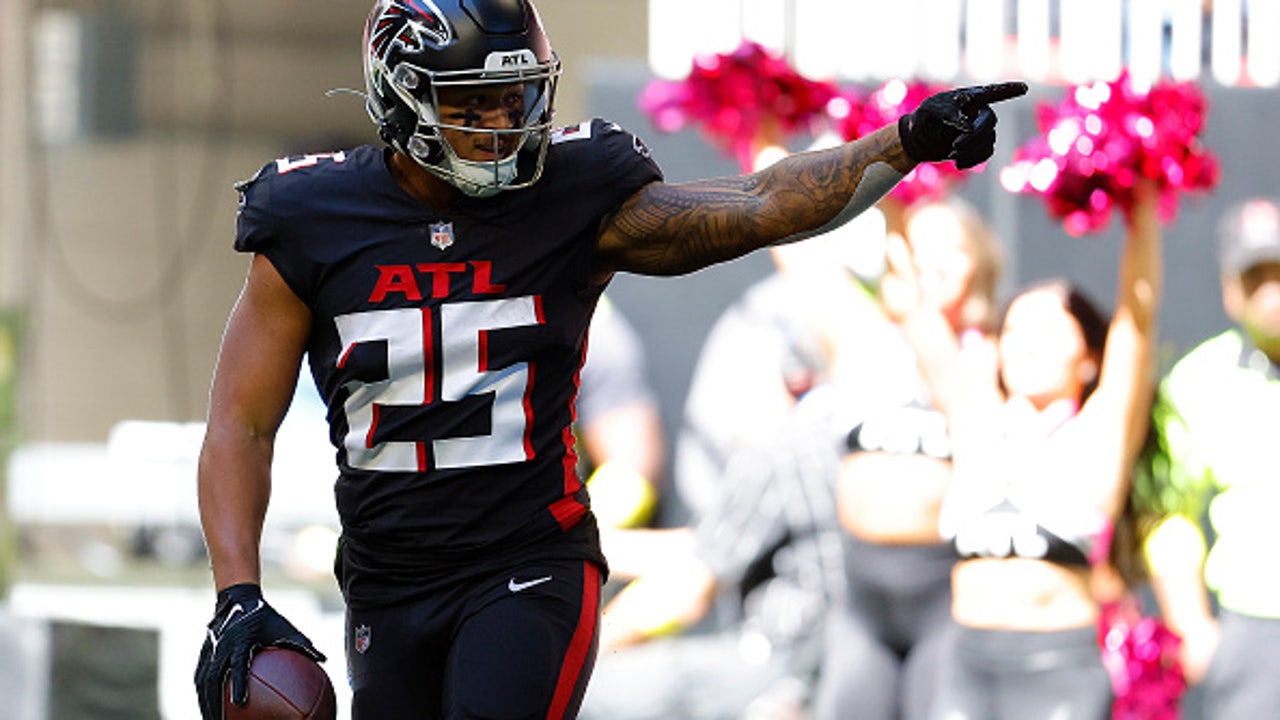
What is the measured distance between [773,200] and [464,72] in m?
0.59

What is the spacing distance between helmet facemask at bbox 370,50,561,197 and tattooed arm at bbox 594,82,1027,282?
0.22m

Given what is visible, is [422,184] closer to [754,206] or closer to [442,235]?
[442,235]

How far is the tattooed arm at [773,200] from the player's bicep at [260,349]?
0.57 meters

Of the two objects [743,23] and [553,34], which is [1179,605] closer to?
[743,23]

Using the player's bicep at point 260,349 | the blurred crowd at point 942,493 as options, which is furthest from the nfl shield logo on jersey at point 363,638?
the blurred crowd at point 942,493

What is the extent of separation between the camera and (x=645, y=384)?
6992mm

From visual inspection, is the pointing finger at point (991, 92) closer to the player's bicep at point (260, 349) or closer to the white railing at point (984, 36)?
the player's bicep at point (260, 349)

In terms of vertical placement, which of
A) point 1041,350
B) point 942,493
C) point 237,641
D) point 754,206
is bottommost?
point 942,493

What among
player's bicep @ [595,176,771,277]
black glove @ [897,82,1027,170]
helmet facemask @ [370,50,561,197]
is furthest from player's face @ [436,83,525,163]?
black glove @ [897,82,1027,170]

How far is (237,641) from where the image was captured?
368cm

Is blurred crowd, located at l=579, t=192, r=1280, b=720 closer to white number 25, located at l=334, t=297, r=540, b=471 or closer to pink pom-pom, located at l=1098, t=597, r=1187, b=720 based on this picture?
pink pom-pom, located at l=1098, t=597, r=1187, b=720

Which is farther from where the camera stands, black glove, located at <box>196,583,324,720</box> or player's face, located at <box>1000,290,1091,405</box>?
player's face, located at <box>1000,290,1091,405</box>

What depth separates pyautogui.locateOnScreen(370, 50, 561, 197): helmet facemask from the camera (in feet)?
12.4

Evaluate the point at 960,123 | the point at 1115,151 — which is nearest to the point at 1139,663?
the point at 1115,151
